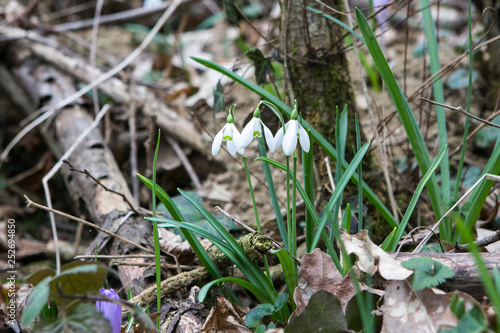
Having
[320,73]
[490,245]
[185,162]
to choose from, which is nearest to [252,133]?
[320,73]

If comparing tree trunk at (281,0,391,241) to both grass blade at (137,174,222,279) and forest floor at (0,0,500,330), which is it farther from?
grass blade at (137,174,222,279)

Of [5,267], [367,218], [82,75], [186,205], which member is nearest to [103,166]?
[186,205]

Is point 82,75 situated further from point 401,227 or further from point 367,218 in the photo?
point 401,227

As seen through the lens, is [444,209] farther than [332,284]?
Yes

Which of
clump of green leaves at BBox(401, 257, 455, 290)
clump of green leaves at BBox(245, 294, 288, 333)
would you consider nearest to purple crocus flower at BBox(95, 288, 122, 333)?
clump of green leaves at BBox(245, 294, 288, 333)

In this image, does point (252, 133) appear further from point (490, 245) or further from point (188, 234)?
point (490, 245)

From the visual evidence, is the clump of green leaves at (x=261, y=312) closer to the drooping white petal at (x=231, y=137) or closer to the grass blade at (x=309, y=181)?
the grass blade at (x=309, y=181)

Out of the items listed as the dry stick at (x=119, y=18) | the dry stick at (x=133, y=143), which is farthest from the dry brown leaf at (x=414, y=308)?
the dry stick at (x=119, y=18)
